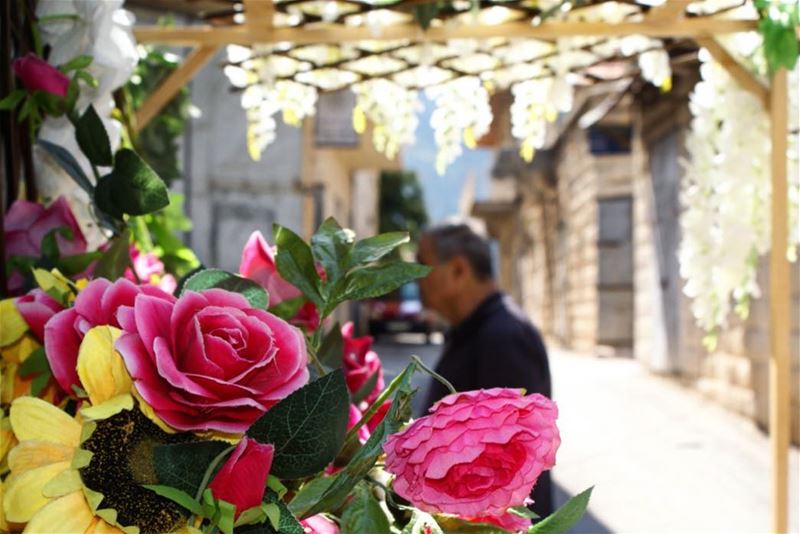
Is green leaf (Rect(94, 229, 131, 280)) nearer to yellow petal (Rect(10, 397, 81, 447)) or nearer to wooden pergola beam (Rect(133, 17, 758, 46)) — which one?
yellow petal (Rect(10, 397, 81, 447))

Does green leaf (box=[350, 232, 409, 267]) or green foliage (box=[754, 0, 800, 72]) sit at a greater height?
green foliage (box=[754, 0, 800, 72])

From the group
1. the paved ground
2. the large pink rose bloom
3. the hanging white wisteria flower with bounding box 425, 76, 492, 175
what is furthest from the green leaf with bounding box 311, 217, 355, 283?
the paved ground

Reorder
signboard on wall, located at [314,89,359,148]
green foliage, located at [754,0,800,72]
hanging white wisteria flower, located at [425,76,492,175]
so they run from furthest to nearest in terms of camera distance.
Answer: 1. signboard on wall, located at [314,89,359,148]
2. hanging white wisteria flower, located at [425,76,492,175]
3. green foliage, located at [754,0,800,72]

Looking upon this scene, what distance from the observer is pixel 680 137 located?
9914 mm

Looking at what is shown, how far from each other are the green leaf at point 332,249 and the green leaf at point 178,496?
Answer: 235 mm

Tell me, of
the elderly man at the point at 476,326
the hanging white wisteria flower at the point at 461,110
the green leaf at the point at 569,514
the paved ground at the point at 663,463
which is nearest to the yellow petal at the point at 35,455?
the green leaf at the point at 569,514

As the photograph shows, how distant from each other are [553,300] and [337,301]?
1872cm

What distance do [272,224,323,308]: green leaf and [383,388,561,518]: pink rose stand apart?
0.75ft

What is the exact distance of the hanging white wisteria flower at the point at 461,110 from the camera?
222 cm

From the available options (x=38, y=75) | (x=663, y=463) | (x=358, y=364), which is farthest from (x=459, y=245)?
(x=663, y=463)

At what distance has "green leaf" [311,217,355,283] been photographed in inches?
29.9

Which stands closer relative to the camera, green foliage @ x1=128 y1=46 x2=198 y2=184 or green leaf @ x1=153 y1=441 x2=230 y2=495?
green leaf @ x1=153 y1=441 x2=230 y2=495

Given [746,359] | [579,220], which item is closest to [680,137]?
[746,359]

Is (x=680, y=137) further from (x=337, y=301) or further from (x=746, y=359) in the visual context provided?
(x=337, y=301)
